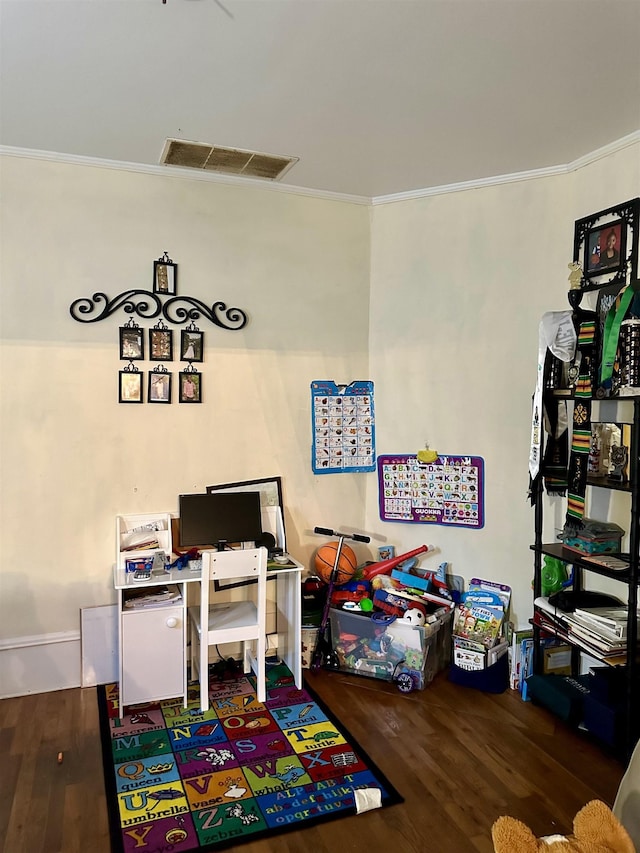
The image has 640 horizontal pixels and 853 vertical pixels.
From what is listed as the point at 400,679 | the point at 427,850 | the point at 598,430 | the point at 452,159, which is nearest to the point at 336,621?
the point at 400,679

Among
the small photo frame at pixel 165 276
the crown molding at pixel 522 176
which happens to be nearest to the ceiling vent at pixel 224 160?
the small photo frame at pixel 165 276

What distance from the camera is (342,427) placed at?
3.88m

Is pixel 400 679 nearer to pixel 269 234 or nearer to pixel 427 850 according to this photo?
pixel 427 850

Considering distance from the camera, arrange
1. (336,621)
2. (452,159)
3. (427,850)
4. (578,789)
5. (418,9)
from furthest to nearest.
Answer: (336,621), (452,159), (578,789), (427,850), (418,9)

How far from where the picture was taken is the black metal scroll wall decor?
10.9 feet

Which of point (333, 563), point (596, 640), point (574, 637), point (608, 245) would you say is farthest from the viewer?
point (333, 563)

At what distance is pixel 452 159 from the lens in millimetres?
3188

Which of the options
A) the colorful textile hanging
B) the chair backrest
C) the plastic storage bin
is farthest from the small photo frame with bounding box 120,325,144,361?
the colorful textile hanging

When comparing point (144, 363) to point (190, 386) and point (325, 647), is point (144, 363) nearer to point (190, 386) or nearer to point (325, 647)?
point (190, 386)

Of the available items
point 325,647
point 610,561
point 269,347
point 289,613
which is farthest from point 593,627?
point 269,347

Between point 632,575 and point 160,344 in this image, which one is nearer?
point 632,575

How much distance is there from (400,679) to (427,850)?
3.56 feet

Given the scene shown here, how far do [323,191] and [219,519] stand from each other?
6.51ft

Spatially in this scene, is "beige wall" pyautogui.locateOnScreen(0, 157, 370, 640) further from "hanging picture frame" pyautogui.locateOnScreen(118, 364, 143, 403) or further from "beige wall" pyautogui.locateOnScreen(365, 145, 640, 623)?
"beige wall" pyautogui.locateOnScreen(365, 145, 640, 623)
